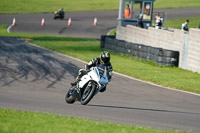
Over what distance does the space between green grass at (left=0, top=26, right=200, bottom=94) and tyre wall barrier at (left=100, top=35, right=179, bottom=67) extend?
288mm

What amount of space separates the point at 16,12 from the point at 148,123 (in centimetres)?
4305

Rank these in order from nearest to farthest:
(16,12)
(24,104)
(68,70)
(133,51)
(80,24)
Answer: (24,104)
(68,70)
(133,51)
(80,24)
(16,12)

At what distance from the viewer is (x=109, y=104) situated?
541 inches

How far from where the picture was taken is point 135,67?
2289 centimetres

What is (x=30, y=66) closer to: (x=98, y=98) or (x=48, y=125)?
(x=98, y=98)

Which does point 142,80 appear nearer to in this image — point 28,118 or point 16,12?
point 28,118

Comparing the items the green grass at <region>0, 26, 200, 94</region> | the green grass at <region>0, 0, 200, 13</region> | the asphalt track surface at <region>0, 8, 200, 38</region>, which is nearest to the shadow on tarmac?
the green grass at <region>0, 26, 200, 94</region>

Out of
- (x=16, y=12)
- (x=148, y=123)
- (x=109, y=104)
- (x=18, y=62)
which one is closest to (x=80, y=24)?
(x=16, y=12)

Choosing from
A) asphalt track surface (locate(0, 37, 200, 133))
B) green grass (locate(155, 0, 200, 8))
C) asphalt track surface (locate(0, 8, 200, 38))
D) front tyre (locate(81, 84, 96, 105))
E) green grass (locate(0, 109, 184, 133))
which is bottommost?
asphalt track surface (locate(0, 8, 200, 38))

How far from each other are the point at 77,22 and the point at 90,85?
33742 millimetres

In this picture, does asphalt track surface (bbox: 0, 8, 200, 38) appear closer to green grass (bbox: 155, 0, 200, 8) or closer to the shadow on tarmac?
green grass (bbox: 155, 0, 200, 8)

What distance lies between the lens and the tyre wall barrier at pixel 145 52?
23031 mm

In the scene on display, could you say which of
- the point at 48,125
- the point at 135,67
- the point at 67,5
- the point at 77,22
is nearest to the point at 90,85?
the point at 48,125

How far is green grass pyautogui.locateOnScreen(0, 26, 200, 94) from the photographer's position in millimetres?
18844
